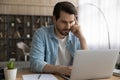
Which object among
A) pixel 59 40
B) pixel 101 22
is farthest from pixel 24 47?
pixel 59 40

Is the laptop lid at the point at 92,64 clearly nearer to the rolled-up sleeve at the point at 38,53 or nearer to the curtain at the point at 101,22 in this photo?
the rolled-up sleeve at the point at 38,53

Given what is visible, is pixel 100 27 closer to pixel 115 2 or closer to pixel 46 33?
pixel 115 2

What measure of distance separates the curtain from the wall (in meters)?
1.15

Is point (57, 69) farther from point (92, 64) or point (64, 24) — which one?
point (64, 24)

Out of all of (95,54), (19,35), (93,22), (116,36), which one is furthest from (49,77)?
(19,35)

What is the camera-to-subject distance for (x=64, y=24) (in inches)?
67.9

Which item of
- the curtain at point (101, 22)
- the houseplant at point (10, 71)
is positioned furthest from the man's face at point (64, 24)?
the curtain at point (101, 22)

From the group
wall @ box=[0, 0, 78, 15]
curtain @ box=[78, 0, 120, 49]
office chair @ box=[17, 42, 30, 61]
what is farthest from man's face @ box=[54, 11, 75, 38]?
wall @ box=[0, 0, 78, 15]

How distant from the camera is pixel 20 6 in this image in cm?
661

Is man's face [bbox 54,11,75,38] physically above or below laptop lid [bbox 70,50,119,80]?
above

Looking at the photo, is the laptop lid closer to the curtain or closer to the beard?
the beard

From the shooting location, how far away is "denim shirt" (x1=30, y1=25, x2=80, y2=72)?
164 cm

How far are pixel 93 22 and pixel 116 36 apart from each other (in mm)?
874

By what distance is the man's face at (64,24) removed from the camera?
5.49ft
